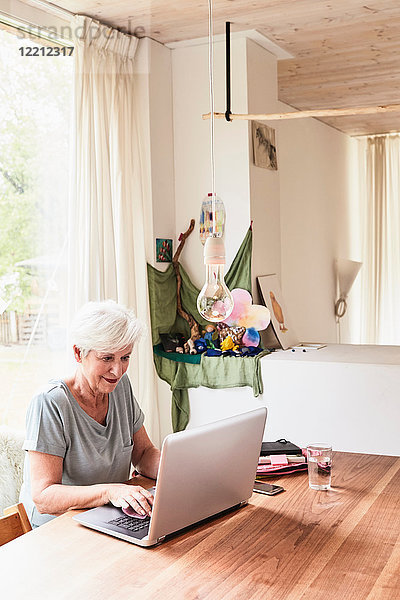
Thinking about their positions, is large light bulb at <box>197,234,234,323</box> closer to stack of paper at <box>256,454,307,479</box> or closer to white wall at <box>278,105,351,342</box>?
stack of paper at <box>256,454,307,479</box>

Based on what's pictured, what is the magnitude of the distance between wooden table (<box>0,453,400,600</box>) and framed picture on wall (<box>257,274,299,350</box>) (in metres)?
2.29

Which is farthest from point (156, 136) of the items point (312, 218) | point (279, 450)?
point (312, 218)

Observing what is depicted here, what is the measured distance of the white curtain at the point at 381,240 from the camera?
298 inches

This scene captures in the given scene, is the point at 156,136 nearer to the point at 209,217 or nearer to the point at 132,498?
the point at 209,217

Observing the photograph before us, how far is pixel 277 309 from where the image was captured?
174 inches

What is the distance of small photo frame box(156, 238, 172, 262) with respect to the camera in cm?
434

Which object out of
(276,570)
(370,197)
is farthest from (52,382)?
(370,197)

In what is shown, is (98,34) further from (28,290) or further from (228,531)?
(228,531)

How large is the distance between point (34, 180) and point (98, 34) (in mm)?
928

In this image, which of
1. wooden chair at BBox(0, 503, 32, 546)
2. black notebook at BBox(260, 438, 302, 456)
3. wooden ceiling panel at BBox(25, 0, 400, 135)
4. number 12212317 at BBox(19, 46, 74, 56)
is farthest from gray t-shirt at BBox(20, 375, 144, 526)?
wooden ceiling panel at BBox(25, 0, 400, 135)

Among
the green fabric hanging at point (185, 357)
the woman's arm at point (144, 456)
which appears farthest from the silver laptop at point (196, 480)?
the green fabric hanging at point (185, 357)

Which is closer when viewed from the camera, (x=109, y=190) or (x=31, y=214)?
(x=31, y=214)

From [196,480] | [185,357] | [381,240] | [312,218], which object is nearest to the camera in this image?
[196,480]

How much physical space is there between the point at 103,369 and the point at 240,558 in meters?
0.84
